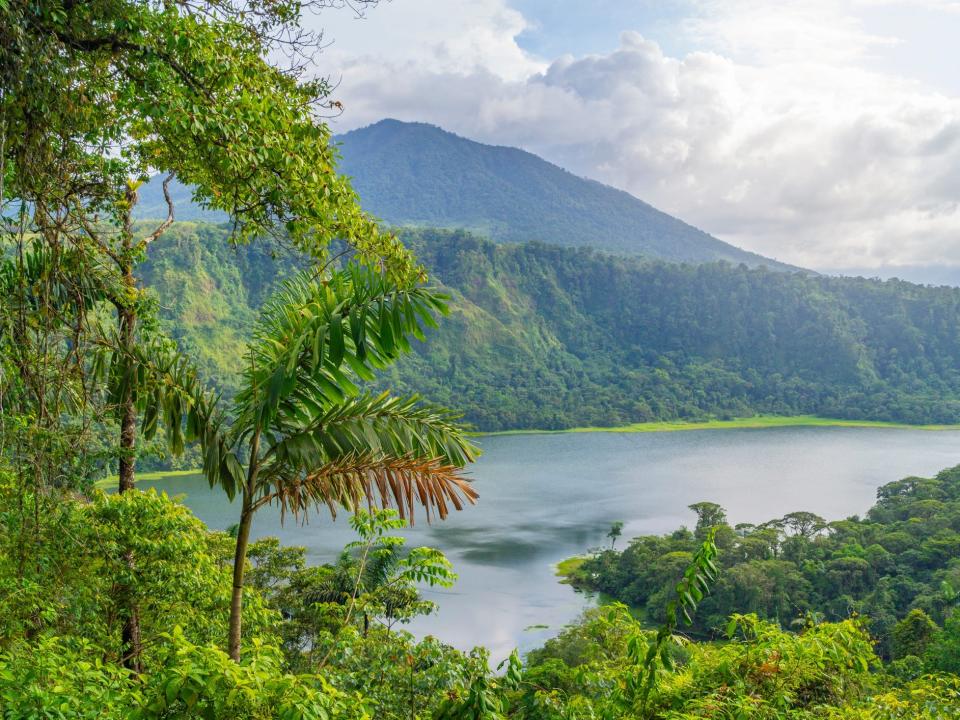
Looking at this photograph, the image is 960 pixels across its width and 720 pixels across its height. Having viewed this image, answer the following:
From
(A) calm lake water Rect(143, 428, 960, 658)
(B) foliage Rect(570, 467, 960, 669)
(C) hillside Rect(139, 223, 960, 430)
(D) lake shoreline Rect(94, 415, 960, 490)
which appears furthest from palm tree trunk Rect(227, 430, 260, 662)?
(D) lake shoreline Rect(94, 415, 960, 490)

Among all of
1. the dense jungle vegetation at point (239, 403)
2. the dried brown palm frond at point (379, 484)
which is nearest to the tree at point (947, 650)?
the dense jungle vegetation at point (239, 403)

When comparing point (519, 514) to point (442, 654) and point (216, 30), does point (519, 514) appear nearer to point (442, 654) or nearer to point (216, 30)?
point (442, 654)

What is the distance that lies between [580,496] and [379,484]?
1652 inches

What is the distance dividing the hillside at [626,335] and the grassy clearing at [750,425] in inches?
59.2

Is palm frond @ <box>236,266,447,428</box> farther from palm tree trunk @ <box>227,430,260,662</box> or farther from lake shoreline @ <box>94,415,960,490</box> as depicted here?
lake shoreline @ <box>94,415,960,490</box>

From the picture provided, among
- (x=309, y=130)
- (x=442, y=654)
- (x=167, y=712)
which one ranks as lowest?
(x=442, y=654)

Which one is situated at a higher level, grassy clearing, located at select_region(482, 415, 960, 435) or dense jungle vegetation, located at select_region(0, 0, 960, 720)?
dense jungle vegetation, located at select_region(0, 0, 960, 720)

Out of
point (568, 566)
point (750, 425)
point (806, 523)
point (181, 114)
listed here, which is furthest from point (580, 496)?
point (181, 114)

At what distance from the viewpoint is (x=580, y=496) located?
44.4 m

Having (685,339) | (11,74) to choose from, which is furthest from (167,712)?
(685,339)

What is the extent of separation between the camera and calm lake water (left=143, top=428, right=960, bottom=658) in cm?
2620

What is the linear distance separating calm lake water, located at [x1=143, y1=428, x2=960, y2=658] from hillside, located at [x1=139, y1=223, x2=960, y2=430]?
→ 35.7 feet

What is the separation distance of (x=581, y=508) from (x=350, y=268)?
129 ft

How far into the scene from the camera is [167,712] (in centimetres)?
231
